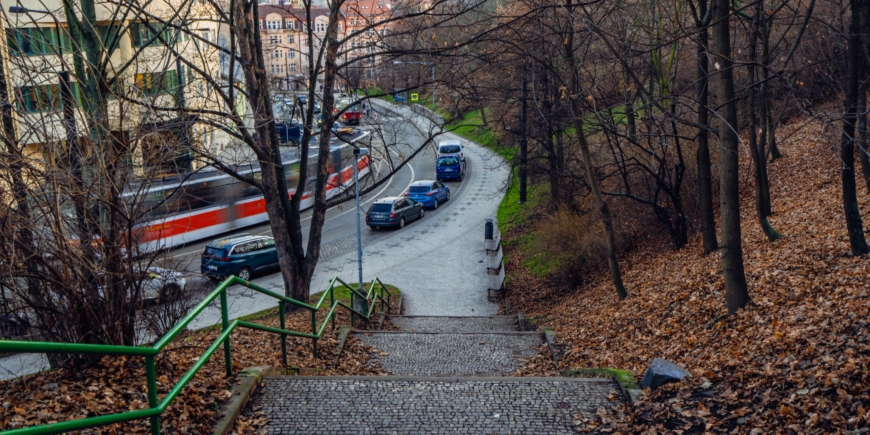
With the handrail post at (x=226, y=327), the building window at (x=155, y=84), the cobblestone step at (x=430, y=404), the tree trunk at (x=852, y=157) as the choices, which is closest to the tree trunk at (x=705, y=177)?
the tree trunk at (x=852, y=157)

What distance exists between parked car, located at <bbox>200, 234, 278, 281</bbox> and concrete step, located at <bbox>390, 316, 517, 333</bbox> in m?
7.94

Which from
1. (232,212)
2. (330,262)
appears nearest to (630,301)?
(330,262)

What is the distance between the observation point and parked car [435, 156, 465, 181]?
141 ft

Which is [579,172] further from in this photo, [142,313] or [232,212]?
[142,313]

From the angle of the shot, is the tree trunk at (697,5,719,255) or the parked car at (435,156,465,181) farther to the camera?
the parked car at (435,156,465,181)

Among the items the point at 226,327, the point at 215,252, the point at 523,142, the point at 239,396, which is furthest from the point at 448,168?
the point at 239,396

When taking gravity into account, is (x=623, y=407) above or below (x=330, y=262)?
above

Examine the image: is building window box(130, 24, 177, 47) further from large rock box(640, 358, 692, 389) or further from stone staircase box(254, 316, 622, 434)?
large rock box(640, 358, 692, 389)

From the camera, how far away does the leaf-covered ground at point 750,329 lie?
18.8ft

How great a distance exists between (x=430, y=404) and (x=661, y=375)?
2329 millimetres

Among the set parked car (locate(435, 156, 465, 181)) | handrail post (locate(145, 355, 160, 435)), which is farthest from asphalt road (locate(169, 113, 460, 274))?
handrail post (locate(145, 355, 160, 435))

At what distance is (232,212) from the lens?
29.8 m

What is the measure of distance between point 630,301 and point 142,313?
960 centimetres

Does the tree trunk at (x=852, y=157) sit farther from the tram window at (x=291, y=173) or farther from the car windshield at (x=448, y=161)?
the car windshield at (x=448, y=161)
